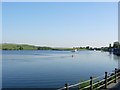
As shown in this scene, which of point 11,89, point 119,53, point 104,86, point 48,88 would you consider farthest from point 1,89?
point 119,53

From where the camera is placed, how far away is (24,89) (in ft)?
106

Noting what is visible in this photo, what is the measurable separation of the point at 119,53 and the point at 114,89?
16062 centimetres

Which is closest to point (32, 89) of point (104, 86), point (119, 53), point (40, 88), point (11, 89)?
point (40, 88)

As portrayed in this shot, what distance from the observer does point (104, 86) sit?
18.0m

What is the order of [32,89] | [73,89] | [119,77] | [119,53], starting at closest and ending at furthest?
1. [119,77]
2. [73,89]
3. [32,89]
4. [119,53]

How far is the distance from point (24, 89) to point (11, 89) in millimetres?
2297

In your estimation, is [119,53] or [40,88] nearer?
[40,88]

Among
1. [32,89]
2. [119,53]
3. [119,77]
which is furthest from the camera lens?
[119,53]

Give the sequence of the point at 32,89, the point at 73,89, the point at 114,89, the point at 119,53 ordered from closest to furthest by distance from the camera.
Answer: the point at 114,89
the point at 73,89
the point at 32,89
the point at 119,53

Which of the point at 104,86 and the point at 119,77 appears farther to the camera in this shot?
the point at 119,77

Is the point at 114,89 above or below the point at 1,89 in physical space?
above

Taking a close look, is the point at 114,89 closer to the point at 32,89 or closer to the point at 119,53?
the point at 32,89

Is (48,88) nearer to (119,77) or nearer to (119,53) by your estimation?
(119,77)

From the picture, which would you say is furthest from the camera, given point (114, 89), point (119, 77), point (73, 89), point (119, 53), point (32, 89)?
point (119, 53)
